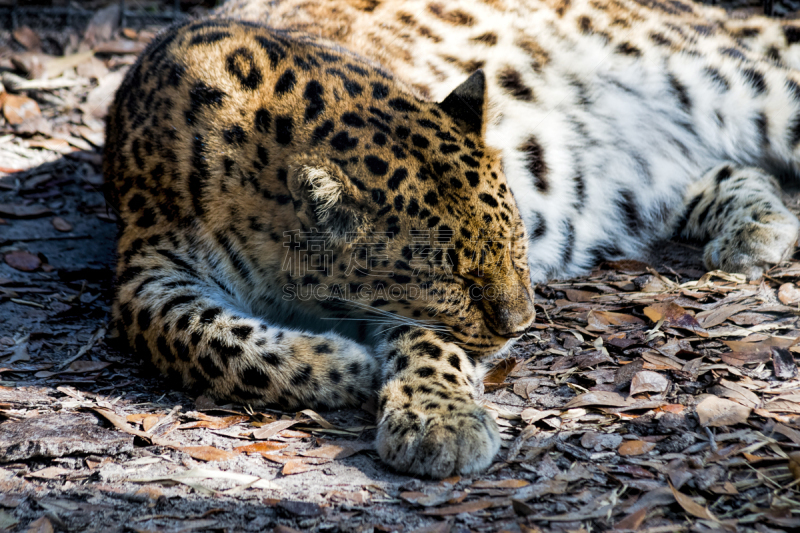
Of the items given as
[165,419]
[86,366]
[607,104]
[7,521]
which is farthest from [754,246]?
[7,521]

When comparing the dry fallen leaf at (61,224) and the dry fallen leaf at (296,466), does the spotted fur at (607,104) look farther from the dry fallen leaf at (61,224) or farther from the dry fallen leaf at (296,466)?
the dry fallen leaf at (296,466)

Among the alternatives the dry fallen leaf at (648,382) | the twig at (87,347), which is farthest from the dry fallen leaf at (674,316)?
the twig at (87,347)

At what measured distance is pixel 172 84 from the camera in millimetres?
4238

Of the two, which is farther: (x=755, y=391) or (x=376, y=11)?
(x=376, y=11)

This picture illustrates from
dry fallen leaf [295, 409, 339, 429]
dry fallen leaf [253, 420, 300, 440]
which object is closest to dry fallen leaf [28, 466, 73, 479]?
dry fallen leaf [253, 420, 300, 440]

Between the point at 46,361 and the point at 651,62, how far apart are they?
5.07 metres

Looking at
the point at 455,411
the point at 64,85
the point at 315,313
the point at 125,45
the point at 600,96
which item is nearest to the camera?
the point at 455,411

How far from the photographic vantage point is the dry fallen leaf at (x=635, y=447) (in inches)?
123

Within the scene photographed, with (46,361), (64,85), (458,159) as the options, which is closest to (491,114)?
(458,159)

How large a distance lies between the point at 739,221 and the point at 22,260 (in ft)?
17.8

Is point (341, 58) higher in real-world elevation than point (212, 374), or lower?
higher

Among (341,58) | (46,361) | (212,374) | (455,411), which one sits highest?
(341,58)

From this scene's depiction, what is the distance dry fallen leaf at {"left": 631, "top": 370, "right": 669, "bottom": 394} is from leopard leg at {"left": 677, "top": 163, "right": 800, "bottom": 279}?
162cm

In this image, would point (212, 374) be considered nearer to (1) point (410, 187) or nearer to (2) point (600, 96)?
(1) point (410, 187)
